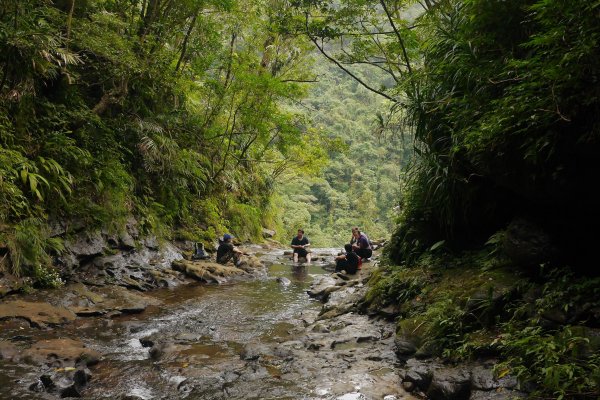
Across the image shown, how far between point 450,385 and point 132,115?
10867 mm

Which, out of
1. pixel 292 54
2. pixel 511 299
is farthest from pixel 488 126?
pixel 292 54

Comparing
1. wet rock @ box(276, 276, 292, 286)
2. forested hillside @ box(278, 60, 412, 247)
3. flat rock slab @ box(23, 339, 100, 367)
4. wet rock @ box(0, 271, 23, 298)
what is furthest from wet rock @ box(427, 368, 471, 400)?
forested hillside @ box(278, 60, 412, 247)

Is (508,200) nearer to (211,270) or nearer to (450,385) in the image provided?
(450,385)

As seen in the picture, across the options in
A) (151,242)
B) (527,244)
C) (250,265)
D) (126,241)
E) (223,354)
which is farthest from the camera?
(250,265)

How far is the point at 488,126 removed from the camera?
13.3 feet

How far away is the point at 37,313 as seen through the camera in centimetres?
598

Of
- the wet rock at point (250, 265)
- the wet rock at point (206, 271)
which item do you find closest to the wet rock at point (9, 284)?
the wet rock at point (206, 271)

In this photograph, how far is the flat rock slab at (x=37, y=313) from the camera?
5781mm

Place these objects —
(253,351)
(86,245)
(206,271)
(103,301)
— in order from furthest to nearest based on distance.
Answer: (206,271), (86,245), (103,301), (253,351)

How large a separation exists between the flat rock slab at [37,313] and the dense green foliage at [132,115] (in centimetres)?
79

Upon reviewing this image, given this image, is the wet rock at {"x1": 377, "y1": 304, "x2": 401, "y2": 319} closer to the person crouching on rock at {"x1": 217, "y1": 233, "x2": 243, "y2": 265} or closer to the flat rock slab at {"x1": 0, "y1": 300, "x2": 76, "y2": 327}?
the flat rock slab at {"x1": 0, "y1": 300, "x2": 76, "y2": 327}

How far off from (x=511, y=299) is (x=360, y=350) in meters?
1.94

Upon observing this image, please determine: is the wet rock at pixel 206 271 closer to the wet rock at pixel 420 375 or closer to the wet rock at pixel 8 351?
the wet rock at pixel 8 351

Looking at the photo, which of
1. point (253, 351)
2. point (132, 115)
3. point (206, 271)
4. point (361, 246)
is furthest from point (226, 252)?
point (253, 351)
